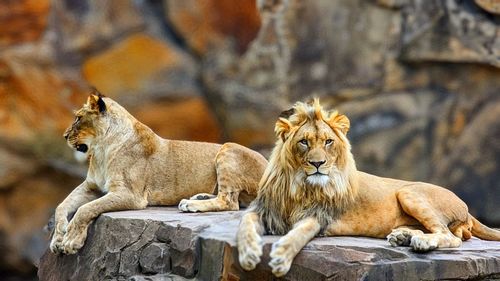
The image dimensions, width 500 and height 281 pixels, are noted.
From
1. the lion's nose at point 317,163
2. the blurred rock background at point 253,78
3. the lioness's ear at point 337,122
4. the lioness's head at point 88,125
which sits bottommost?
the lion's nose at point 317,163

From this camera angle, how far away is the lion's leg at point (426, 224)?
660 cm

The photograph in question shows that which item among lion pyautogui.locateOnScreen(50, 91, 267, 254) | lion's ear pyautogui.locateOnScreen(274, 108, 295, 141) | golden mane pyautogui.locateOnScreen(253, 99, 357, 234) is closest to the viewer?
golden mane pyautogui.locateOnScreen(253, 99, 357, 234)

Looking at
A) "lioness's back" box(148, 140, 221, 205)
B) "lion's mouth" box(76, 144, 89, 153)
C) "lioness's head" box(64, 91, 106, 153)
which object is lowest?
"lioness's back" box(148, 140, 221, 205)

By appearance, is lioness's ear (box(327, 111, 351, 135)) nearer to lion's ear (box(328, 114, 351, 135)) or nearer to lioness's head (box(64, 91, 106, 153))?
lion's ear (box(328, 114, 351, 135))

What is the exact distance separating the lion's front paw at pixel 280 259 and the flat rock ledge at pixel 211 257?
0.30 ft

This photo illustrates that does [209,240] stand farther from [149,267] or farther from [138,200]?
[138,200]

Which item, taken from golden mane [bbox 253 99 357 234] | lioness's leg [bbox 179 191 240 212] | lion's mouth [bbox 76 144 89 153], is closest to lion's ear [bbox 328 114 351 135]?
golden mane [bbox 253 99 357 234]

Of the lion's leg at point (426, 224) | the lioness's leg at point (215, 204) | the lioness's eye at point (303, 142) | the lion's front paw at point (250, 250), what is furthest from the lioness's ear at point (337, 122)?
the lioness's leg at point (215, 204)

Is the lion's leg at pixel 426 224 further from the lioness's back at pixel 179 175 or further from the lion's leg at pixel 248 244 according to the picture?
the lioness's back at pixel 179 175

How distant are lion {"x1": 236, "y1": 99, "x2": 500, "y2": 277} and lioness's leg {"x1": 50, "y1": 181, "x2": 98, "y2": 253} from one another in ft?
5.53

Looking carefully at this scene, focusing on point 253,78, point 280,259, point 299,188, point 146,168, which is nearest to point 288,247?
point 280,259

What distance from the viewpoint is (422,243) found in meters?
6.57

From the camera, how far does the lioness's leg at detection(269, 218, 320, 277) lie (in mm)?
6262

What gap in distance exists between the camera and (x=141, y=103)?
11148mm
